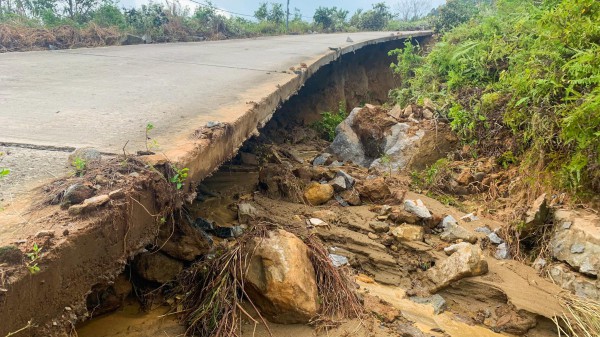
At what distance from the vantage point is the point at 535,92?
14.4ft

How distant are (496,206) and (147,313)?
320cm

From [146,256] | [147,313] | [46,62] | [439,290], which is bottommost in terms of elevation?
[439,290]

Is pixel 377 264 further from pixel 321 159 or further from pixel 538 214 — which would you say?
pixel 321 159

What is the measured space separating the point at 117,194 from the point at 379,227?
7.81 ft

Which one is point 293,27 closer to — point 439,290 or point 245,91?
point 245,91

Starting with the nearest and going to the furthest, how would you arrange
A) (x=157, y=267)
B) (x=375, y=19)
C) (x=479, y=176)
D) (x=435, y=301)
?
(x=157, y=267) → (x=435, y=301) → (x=479, y=176) → (x=375, y=19)

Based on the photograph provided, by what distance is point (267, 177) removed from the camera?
4.30m

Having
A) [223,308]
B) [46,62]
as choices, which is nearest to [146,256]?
[223,308]

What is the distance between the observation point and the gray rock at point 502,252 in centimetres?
371

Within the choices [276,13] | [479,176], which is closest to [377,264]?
[479,176]

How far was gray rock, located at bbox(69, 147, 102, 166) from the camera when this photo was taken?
87.7 inches

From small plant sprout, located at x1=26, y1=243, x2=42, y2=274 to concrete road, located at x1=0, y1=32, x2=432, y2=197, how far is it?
29.9 inches

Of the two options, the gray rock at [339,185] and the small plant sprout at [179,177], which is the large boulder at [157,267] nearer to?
the small plant sprout at [179,177]

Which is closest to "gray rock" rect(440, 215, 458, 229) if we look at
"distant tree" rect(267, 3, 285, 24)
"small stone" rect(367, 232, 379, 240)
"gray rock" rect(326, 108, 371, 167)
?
"small stone" rect(367, 232, 379, 240)
